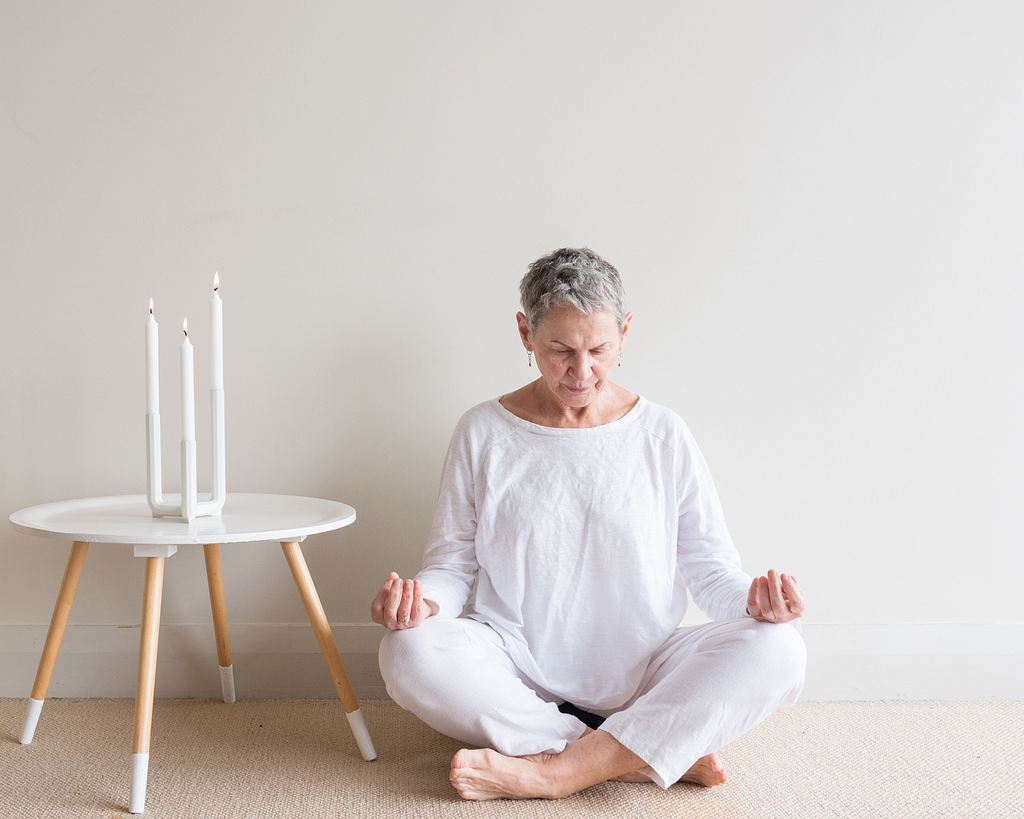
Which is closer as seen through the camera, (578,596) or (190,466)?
(190,466)

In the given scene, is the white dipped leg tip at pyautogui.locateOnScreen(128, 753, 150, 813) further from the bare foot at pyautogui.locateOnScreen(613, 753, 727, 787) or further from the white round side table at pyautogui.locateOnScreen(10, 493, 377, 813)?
the bare foot at pyautogui.locateOnScreen(613, 753, 727, 787)

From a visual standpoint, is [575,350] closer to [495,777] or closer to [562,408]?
[562,408]

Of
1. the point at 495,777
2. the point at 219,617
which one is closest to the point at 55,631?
the point at 219,617

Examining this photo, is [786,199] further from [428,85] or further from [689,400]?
[428,85]

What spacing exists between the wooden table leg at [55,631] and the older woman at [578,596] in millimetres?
603

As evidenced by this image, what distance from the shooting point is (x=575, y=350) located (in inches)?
54.4

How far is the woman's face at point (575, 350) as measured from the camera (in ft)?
4.50

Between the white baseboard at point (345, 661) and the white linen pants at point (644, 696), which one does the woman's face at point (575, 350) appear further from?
the white baseboard at point (345, 661)

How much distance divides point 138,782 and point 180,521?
407mm

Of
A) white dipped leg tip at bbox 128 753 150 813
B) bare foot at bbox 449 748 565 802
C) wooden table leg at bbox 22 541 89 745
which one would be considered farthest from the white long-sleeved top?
wooden table leg at bbox 22 541 89 745

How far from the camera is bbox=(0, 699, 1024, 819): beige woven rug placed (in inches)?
49.6

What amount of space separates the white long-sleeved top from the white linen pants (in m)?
0.10

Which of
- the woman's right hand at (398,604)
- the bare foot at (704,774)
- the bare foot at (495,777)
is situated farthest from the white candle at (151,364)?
the bare foot at (704,774)

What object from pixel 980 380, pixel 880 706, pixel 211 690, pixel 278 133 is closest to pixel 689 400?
pixel 980 380
